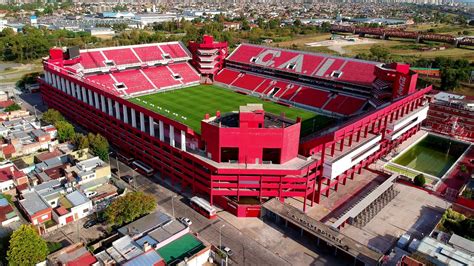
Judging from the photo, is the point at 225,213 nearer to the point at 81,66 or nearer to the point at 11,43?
the point at 81,66

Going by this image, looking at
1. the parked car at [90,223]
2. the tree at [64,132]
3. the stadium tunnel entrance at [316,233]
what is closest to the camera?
the stadium tunnel entrance at [316,233]

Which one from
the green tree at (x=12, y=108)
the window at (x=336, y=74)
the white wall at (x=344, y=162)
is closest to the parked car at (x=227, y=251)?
the white wall at (x=344, y=162)

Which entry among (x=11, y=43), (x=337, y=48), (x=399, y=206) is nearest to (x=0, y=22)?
(x=11, y=43)

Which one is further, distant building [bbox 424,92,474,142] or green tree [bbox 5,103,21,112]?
green tree [bbox 5,103,21,112]

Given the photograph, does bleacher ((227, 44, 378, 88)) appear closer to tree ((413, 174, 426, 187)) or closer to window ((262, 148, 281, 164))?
tree ((413, 174, 426, 187))

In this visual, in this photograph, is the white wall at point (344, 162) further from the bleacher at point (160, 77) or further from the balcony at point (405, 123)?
the bleacher at point (160, 77)

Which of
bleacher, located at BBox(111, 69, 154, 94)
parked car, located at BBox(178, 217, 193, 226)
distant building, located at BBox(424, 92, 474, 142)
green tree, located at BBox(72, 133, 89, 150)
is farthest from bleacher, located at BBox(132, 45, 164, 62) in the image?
distant building, located at BBox(424, 92, 474, 142)

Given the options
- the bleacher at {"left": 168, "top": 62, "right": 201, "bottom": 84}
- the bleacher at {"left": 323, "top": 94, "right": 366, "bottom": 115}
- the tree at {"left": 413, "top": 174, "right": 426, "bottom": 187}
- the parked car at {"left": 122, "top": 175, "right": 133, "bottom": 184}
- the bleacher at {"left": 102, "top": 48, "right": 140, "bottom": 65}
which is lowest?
the parked car at {"left": 122, "top": 175, "right": 133, "bottom": 184}
